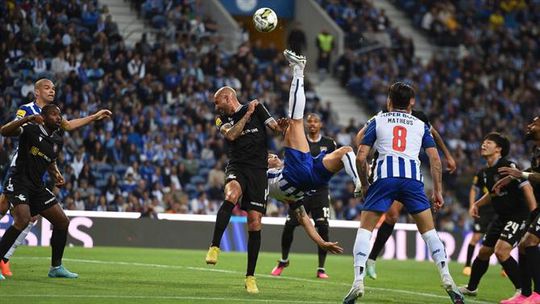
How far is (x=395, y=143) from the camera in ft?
39.3

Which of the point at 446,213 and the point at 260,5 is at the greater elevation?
the point at 260,5

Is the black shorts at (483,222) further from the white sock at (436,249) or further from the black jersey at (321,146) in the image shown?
the white sock at (436,249)

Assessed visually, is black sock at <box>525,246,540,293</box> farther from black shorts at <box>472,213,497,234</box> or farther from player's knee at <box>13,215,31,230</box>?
black shorts at <box>472,213,497,234</box>

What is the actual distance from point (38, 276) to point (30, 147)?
5.79ft

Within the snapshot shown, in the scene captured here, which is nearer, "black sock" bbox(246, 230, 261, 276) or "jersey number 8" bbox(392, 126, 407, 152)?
"jersey number 8" bbox(392, 126, 407, 152)

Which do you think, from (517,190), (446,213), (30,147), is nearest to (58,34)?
(446,213)

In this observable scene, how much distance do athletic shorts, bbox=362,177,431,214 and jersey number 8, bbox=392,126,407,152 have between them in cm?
34

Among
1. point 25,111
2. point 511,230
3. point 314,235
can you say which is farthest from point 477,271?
point 25,111

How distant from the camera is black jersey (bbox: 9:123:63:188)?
14109 millimetres

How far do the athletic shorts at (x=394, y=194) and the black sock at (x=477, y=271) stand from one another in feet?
9.32

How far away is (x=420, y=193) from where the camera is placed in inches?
475

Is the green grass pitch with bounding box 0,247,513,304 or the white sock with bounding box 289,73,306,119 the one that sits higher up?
the white sock with bounding box 289,73,306,119

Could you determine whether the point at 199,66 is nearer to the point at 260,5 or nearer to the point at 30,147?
the point at 260,5

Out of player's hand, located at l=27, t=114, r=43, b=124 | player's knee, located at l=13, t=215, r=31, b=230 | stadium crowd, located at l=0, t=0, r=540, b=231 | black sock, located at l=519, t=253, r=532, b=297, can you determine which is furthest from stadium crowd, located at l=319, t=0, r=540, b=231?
player's hand, located at l=27, t=114, r=43, b=124
